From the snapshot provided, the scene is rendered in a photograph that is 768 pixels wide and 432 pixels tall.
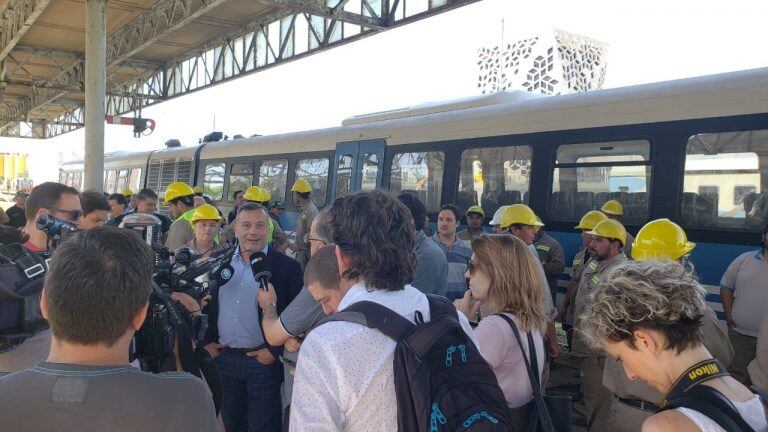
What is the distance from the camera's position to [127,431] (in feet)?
4.20

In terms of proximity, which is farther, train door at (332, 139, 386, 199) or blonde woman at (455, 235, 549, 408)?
train door at (332, 139, 386, 199)

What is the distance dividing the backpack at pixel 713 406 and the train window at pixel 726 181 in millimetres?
4329

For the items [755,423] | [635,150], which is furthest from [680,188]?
[755,423]

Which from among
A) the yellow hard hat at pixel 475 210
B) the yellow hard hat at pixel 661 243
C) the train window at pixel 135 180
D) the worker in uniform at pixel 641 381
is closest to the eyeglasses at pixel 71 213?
the worker in uniform at pixel 641 381

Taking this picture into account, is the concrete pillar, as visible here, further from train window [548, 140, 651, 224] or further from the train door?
train window [548, 140, 651, 224]

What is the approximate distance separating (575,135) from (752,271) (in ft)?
7.96

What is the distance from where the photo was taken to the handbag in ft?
7.03

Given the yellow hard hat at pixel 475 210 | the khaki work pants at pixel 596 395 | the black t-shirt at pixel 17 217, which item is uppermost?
the yellow hard hat at pixel 475 210

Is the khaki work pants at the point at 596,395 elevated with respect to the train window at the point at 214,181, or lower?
lower

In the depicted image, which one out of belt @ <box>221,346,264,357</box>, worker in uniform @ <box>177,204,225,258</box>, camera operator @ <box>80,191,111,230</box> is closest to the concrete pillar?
camera operator @ <box>80,191,111,230</box>

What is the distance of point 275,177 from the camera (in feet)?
35.4

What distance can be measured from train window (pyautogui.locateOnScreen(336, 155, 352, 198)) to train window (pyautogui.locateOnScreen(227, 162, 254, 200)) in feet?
10.1

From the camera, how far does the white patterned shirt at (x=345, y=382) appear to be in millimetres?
1369

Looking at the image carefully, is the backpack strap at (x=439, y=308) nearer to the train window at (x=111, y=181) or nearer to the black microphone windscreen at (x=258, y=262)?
the black microphone windscreen at (x=258, y=262)
